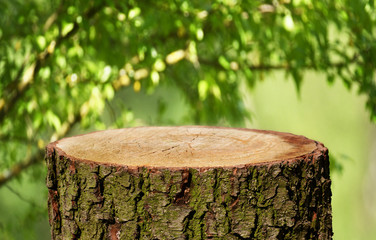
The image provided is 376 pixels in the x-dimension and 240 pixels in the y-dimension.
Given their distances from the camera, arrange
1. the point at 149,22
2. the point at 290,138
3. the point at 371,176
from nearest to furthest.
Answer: the point at 290,138 → the point at 149,22 → the point at 371,176

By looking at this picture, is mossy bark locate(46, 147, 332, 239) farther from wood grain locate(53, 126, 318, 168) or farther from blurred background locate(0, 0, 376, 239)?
blurred background locate(0, 0, 376, 239)

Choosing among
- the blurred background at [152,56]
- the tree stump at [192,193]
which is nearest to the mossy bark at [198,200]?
the tree stump at [192,193]

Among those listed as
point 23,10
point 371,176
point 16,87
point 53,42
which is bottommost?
point 371,176

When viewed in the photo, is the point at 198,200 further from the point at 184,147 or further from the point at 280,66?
the point at 280,66

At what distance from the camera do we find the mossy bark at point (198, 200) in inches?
72.7

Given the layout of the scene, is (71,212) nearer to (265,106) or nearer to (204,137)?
(204,137)

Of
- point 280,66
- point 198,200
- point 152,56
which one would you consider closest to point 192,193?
point 198,200

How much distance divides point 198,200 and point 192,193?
0.03 meters

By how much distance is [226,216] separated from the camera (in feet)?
6.12

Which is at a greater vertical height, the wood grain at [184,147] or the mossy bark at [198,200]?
the wood grain at [184,147]

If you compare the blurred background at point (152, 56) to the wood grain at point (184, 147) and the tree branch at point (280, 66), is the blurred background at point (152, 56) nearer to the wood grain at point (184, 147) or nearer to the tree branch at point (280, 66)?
the tree branch at point (280, 66)

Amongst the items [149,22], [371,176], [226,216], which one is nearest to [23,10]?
[149,22]

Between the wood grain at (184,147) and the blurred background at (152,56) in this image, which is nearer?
the wood grain at (184,147)

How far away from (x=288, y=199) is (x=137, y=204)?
1.72 ft
